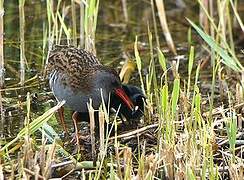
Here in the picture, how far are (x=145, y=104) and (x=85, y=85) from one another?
0.46 metres

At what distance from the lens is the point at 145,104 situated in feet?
18.9

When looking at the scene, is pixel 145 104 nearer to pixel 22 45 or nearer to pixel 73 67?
pixel 73 67

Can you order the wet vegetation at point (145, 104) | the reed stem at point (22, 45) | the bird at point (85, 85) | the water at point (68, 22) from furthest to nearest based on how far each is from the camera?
the reed stem at point (22, 45) < the water at point (68, 22) < the bird at point (85, 85) < the wet vegetation at point (145, 104)

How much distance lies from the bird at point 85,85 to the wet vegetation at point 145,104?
0.38ft

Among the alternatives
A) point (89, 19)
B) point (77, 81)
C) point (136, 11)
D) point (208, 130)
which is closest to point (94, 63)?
point (77, 81)

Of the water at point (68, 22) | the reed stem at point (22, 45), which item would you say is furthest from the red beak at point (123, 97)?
the reed stem at point (22, 45)

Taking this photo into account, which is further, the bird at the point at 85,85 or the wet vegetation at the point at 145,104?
the bird at the point at 85,85

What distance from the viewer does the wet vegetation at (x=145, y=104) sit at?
462 centimetres

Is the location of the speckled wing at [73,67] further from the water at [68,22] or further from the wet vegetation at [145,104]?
the water at [68,22]

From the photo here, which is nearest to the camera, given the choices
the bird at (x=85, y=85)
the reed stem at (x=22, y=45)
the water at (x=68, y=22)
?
the bird at (x=85, y=85)

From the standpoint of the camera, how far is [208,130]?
500cm

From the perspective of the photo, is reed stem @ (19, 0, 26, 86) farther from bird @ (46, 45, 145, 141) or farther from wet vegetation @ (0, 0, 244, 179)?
bird @ (46, 45, 145, 141)

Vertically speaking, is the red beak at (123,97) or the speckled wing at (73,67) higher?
the speckled wing at (73,67)

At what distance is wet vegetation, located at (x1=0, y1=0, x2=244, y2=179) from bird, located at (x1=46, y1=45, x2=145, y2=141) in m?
0.12
